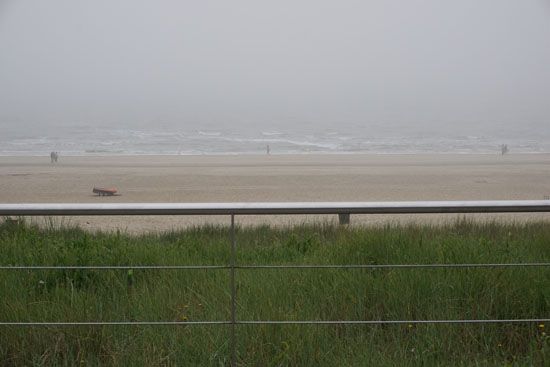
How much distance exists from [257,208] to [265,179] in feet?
63.0

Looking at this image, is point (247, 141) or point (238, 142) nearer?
point (238, 142)

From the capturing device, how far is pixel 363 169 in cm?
2514

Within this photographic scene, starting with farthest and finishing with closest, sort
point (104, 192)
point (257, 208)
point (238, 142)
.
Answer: point (238, 142) → point (104, 192) → point (257, 208)

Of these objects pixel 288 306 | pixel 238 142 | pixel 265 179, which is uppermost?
pixel 288 306

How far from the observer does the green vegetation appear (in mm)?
2701

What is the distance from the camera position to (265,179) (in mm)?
21250

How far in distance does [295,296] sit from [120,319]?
101 centimetres

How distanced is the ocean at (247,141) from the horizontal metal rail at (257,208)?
3455 cm

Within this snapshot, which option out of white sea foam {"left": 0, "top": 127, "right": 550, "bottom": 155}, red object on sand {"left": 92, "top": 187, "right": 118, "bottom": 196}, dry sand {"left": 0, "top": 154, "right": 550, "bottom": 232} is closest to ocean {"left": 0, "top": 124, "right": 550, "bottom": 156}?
white sea foam {"left": 0, "top": 127, "right": 550, "bottom": 155}

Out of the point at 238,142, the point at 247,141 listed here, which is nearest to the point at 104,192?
the point at 238,142

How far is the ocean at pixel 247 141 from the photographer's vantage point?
38.1 m

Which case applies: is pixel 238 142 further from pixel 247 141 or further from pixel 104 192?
pixel 104 192

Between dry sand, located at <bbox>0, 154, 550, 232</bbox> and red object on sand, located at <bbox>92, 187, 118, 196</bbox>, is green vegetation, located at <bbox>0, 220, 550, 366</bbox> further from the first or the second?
red object on sand, located at <bbox>92, 187, 118, 196</bbox>

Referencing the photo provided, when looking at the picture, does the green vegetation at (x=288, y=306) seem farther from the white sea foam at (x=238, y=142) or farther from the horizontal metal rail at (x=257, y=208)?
the white sea foam at (x=238, y=142)
